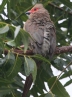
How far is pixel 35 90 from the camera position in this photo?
4480 millimetres

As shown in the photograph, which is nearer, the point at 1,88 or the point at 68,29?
the point at 1,88

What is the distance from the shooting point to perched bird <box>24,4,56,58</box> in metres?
4.11

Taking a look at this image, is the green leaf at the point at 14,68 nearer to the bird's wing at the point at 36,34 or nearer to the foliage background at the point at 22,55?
the foliage background at the point at 22,55

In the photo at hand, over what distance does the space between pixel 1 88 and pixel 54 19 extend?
2.06m

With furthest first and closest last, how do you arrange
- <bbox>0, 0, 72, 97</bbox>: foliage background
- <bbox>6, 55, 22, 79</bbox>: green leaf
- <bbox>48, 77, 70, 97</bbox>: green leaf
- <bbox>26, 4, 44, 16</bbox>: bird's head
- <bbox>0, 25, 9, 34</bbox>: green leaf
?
<bbox>26, 4, 44, 16</bbox>: bird's head → <bbox>48, 77, 70, 97</bbox>: green leaf → <bbox>6, 55, 22, 79</bbox>: green leaf → <bbox>0, 0, 72, 97</bbox>: foliage background → <bbox>0, 25, 9, 34</bbox>: green leaf

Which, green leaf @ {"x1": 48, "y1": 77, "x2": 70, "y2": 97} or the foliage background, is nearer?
the foliage background

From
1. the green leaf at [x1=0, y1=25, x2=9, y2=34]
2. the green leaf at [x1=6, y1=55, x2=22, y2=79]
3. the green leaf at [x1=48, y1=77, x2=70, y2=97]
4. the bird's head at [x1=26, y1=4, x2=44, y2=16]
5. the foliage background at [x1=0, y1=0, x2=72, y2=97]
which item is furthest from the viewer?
the bird's head at [x1=26, y1=4, x2=44, y2=16]

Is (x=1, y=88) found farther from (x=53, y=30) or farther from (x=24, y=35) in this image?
(x=53, y=30)

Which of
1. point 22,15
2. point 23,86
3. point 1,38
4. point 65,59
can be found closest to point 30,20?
point 22,15

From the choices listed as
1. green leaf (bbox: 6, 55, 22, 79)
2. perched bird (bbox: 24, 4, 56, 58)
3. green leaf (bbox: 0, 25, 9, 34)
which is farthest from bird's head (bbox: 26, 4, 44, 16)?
green leaf (bbox: 0, 25, 9, 34)

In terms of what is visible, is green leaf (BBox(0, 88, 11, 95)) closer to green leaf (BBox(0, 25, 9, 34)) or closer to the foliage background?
the foliage background

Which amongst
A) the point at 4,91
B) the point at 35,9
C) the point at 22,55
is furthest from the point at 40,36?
the point at 35,9

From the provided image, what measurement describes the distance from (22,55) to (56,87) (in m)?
0.57

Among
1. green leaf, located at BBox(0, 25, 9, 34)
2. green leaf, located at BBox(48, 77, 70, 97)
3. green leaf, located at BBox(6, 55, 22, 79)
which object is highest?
green leaf, located at BBox(0, 25, 9, 34)
